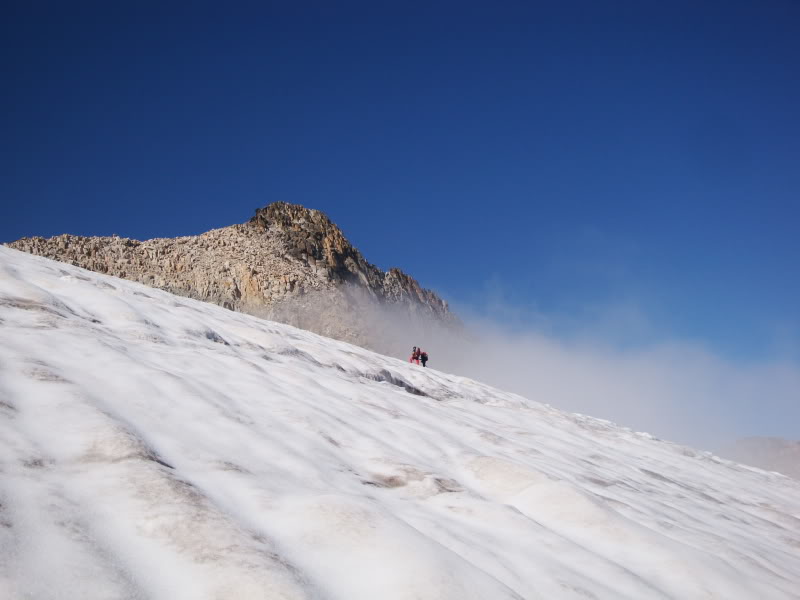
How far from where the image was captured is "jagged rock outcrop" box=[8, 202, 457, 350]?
96.2 ft

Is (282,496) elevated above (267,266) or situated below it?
below

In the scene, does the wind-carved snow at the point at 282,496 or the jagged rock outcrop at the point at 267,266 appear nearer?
the wind-carved snow at the point at 282,496

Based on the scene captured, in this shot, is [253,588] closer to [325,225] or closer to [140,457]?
[140,457]

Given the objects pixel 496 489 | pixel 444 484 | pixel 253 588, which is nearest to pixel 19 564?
pixel 253 588

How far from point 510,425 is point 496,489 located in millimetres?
3021

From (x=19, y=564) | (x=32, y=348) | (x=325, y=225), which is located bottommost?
(x=19, y=564)

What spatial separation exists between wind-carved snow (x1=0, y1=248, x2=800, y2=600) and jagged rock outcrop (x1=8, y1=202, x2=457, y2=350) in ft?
81.1

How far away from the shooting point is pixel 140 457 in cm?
238

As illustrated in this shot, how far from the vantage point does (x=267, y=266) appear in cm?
3228

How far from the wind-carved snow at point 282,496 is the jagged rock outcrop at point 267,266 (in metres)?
24.7

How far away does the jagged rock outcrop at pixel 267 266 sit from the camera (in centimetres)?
2931

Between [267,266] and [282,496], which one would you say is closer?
[282,496]

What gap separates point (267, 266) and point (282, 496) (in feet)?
102

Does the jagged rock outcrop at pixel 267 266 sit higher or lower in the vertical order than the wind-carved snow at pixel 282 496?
higher
